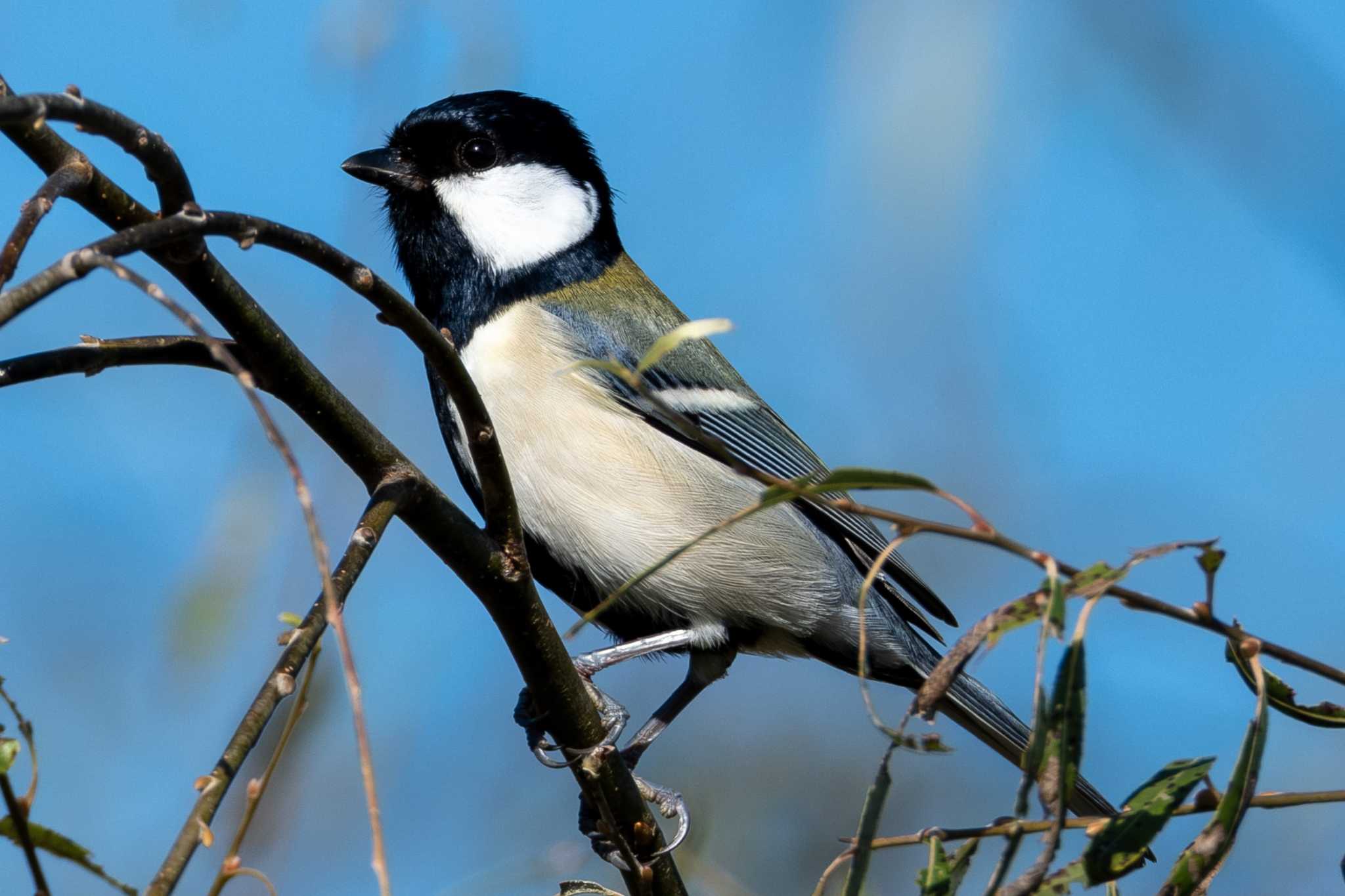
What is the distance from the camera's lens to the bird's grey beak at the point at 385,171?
3.64 metres

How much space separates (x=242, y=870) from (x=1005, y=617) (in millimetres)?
807

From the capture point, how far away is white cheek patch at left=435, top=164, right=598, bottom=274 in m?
3.62

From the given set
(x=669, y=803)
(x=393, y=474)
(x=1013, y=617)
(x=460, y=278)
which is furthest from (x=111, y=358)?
(x=460, y=278)

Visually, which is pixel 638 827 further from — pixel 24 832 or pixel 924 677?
pixel 24 832

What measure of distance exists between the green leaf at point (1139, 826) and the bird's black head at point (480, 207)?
227 centimetres

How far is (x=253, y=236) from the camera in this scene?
138 cm

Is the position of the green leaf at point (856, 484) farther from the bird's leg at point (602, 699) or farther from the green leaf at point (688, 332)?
the bird's leg at point (602, 699)

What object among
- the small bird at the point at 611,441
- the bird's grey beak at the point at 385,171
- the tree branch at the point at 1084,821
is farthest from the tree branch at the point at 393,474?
the bird's grey beak at the point at 385,171

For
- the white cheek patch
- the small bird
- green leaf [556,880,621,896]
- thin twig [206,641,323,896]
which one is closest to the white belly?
the small bird

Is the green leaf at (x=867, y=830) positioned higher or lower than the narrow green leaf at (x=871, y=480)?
lower

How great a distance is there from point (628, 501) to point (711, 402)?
24.6 inches

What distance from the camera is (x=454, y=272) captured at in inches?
140

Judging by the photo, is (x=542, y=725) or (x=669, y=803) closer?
(x=542, y=725)

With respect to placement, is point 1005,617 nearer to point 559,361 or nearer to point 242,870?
point 242,870
